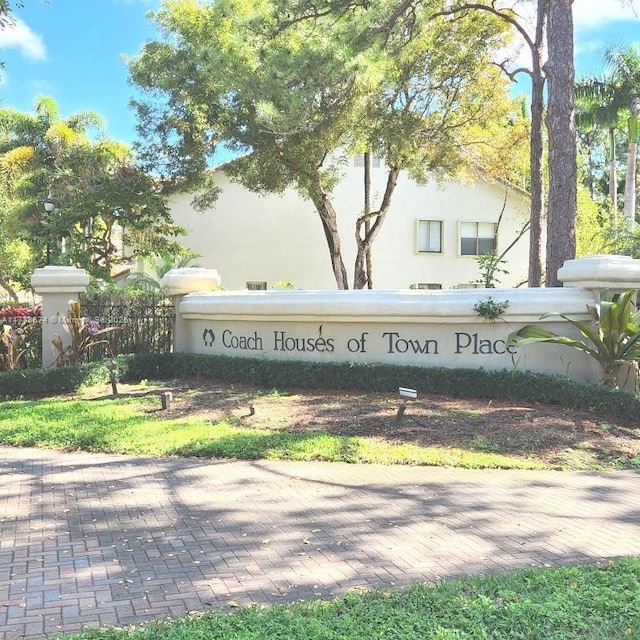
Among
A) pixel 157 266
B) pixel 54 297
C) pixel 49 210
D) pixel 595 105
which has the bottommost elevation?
pixel 54 297

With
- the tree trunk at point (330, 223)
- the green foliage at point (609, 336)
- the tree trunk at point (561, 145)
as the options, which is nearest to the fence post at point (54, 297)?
the green foliage at point (609, 336)

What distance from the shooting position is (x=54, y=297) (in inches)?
473

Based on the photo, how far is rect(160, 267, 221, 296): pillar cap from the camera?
41.2 ft

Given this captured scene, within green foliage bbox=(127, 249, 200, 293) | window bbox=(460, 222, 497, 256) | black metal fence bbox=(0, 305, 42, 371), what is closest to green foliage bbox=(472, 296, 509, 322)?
black metal fence bbox=(0, 305, 42, 371)

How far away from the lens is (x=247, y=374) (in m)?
10.9

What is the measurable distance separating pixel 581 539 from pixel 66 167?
20.7m

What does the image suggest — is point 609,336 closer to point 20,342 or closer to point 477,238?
point 20,342

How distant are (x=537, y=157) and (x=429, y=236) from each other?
15795mm

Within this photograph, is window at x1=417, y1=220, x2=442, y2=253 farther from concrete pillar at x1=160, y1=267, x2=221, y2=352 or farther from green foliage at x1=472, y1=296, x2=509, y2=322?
green foliage at x1=472, y1=296, x2=509, y2=322

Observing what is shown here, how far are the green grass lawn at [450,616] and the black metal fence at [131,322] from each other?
389 inches

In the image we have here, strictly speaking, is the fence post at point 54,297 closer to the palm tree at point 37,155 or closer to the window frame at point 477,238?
the palm tree at point 37,155

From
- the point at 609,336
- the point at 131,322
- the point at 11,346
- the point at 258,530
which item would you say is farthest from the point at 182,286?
the point at 258,530

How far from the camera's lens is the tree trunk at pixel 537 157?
14016 mm

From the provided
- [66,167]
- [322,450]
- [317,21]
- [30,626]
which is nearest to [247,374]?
[322,450]
